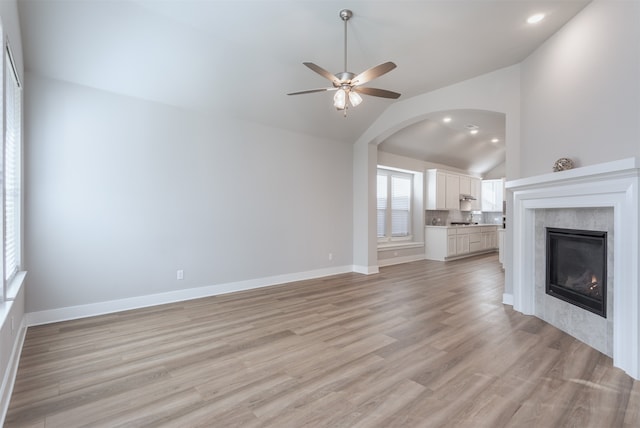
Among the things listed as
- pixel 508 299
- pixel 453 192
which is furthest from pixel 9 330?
pixel 453 192

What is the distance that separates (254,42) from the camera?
3871 mm

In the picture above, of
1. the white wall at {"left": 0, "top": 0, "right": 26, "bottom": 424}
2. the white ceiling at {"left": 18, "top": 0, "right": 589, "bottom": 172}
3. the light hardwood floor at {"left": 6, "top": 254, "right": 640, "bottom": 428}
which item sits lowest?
the light hardwood floor at {"left": 6, "top": 254, "right": 640, "bottom": 428}

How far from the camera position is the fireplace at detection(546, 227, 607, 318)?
2904 mm

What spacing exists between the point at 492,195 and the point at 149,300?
33.7 ft

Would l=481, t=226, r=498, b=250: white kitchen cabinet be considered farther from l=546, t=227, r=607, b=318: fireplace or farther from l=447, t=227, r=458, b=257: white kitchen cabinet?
l=546, t=227, r=607, b=318: fireplace

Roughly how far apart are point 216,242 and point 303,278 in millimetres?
1876

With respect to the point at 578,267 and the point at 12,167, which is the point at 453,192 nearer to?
the point at 578,267

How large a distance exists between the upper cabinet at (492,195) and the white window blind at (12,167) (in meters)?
11.2

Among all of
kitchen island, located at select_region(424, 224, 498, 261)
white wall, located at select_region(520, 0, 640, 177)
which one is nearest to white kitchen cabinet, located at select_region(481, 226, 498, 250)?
kitchen island, located at select_region(424, 224, 498, 261)

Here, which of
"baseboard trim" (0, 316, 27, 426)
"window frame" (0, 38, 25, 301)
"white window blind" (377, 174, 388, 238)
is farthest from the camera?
"white window blind" (377, 174, 388, 238)

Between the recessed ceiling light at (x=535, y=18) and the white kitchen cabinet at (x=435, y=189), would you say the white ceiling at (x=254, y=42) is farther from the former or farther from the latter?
the white kitchen cabinet at (x=435, y=189)

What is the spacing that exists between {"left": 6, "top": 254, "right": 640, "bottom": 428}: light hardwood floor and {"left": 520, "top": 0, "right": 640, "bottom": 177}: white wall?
192 centimetres

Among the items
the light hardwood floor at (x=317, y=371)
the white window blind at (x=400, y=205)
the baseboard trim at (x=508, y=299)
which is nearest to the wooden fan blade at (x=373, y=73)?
the light hardwood floor at (x=317, y=371)

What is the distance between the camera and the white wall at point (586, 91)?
265 centimetres
